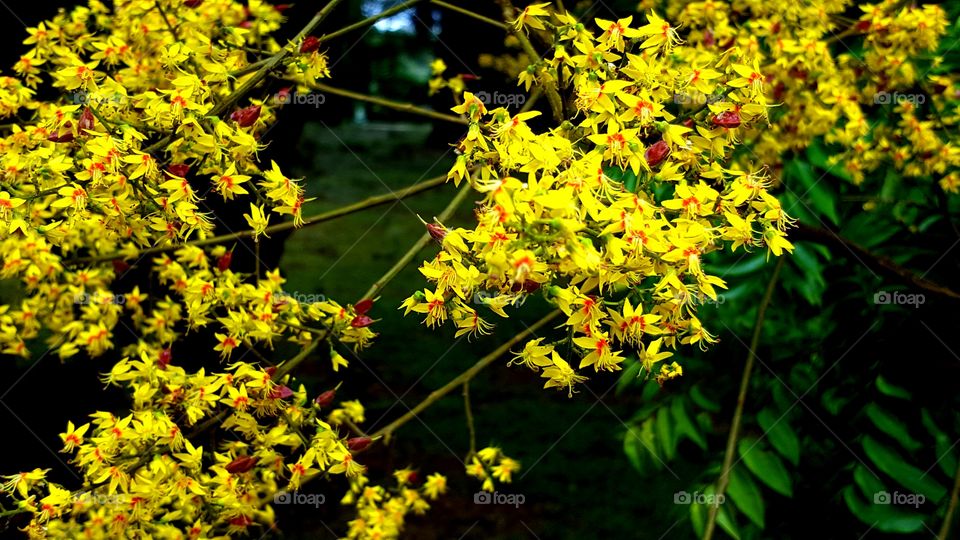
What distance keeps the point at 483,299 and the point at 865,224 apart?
87.8 inches

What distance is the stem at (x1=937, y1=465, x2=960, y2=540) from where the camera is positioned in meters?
2.47

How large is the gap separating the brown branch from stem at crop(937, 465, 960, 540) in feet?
1.68

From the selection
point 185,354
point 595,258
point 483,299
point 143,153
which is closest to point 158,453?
point 143,153

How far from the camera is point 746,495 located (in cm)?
276

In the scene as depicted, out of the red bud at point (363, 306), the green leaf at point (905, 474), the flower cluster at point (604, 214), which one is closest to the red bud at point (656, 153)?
the flower cluster at point (604, 214)

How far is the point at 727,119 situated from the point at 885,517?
1.61 meters

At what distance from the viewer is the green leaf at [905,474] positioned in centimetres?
269

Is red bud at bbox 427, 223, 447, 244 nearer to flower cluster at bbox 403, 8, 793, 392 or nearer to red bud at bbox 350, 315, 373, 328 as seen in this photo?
flower cluster at bbox 403, 8, 793, 392

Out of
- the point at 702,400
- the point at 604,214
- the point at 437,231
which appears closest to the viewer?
the point at 604,214

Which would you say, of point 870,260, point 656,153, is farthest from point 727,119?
point 870,260

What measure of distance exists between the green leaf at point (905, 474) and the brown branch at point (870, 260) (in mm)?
503

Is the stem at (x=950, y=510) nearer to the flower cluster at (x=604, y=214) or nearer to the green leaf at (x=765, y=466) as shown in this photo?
the green leaf at (x=765, y=466)

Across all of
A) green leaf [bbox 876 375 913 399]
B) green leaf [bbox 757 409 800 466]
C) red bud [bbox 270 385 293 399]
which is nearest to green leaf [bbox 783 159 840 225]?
green leaf [bbox 876 375 913 399]

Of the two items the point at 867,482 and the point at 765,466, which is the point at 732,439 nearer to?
the point at 765,466
